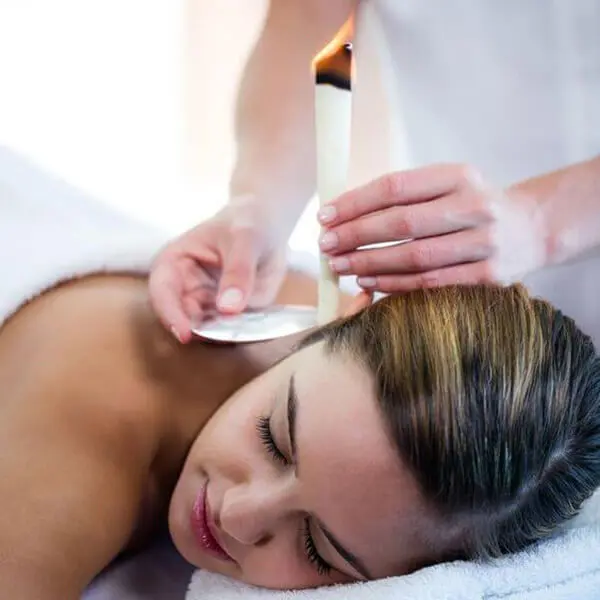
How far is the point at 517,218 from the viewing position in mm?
813

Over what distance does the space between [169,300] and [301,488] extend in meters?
0.27

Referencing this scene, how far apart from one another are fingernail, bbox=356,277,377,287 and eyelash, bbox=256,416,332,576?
0.55 ft

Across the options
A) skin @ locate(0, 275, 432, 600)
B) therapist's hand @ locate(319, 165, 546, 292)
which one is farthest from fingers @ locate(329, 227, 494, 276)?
skin @ locate(0, 275, 432, 600)

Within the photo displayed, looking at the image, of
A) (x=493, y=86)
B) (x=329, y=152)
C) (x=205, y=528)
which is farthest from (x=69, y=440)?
(x=493, y=86)

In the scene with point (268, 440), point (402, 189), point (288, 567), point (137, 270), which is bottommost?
point (288, 567)

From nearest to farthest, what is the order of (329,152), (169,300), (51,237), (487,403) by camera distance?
1. (487,403)
2. (329,152)
3. (169,300)
4. (51,237)

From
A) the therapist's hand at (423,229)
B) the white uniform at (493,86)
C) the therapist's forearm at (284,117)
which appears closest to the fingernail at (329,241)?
the therapist's hand at (423,229)

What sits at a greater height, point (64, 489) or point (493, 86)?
point (493, 86)

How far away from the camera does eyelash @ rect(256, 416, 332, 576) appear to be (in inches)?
28.6

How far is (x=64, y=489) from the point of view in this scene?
748 millimetres

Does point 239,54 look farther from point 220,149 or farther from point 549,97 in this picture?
point 549,97

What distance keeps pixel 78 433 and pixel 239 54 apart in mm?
836

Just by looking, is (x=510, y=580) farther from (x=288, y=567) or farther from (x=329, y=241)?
(x=329, y=241)

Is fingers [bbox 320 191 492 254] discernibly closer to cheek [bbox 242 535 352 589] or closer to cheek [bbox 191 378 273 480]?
cheek [bbox 191 378 273 480]
